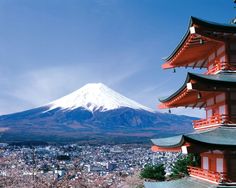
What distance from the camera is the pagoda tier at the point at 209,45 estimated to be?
36.8 feet

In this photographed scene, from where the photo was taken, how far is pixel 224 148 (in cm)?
1034

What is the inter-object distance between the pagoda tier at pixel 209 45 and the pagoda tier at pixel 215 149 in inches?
82.6

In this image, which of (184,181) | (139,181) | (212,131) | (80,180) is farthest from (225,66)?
(139,181)

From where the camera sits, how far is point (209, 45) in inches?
496

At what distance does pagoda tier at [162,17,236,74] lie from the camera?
1123cm

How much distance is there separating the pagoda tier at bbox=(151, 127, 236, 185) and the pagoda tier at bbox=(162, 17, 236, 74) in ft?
6.89

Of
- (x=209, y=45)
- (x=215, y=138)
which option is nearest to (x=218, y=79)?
(x=215, y=138)

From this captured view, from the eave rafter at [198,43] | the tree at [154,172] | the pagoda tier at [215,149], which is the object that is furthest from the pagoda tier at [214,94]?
the tree at [154,172]

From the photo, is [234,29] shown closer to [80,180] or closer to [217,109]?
Answer: [217,109]

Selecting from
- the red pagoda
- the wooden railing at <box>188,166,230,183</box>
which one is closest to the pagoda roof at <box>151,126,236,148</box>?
the red pagoda

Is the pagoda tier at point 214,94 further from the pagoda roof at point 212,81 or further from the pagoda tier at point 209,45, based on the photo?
the pagoda tier at point 209,45

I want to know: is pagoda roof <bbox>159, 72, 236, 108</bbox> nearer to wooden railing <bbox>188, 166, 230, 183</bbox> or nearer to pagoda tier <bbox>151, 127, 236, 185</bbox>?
pagoda tier <bbox>151, 127, 236, 185</bbox>

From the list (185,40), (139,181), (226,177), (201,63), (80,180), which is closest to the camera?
(226,177)

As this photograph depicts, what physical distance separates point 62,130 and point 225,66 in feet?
561
